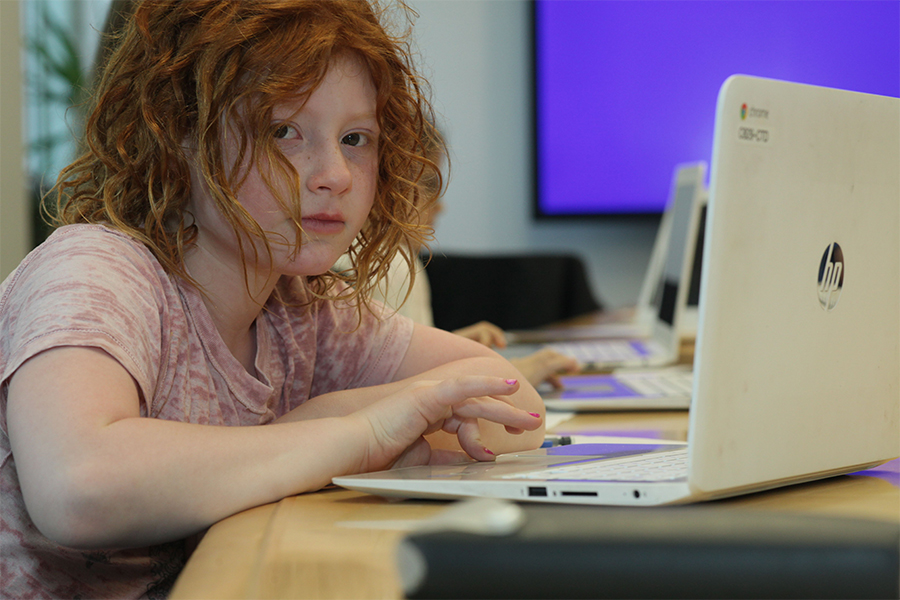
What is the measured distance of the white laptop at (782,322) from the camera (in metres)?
0.49

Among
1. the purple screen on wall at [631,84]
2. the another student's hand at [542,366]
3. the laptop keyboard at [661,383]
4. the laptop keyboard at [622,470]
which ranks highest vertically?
the purple screen on wall at [631,84]

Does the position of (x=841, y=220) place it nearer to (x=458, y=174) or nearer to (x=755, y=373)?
(x=755, y=373)

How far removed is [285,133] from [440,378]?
0.27m

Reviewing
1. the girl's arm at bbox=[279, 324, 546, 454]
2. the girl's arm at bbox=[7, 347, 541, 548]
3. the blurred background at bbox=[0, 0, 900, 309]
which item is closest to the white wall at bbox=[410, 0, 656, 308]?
the blurred background at bbox=[0, 0, 900, 309]

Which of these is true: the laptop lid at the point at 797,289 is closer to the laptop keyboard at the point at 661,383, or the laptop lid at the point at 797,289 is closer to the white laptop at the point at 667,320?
the laptop keyboard at the point at 661,383

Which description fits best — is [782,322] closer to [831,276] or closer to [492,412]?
[831,276]

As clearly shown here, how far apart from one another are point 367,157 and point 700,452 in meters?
0.47

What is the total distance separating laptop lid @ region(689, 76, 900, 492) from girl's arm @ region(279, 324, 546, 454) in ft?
0.94

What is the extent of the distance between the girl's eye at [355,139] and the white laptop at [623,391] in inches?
18.4

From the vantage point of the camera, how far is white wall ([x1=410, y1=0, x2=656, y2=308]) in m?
3.40

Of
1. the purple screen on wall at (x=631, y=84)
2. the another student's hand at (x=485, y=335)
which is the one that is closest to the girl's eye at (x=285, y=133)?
the another student's hand at (x=485, y=335)

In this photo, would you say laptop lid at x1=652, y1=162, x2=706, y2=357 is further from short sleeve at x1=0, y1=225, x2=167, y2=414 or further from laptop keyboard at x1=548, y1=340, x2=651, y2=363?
short sleeve at x1=0, y1=225, x2=167, y2=414

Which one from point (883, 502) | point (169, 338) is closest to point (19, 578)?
point (169, 338)

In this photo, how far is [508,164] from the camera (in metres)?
3.45
